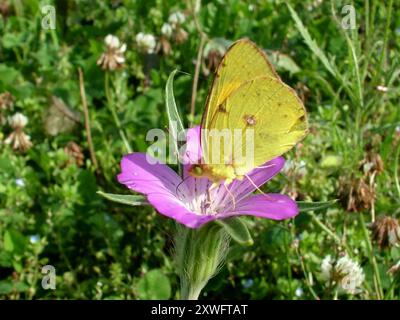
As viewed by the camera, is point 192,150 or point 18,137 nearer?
point 192,150

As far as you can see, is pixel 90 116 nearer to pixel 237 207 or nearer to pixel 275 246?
pixel 275 246

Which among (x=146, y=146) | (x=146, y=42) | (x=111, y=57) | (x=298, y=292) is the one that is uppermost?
(x=146, y=42)

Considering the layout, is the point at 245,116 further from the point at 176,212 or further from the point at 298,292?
the point at 298,292

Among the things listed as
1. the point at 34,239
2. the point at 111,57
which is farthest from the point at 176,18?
the point at 34,239

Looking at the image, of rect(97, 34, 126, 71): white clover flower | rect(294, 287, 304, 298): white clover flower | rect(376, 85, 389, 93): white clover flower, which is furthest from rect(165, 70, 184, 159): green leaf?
rect(97, 34, 126, 71): white clover flower

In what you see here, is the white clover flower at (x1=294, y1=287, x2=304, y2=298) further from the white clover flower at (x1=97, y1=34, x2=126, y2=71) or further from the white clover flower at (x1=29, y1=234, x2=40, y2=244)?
the white clover flower at (x1=97, y1=34, x2=126, y2=71)

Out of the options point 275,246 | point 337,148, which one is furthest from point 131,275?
point 337,148

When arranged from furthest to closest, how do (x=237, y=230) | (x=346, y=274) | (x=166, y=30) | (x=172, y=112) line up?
1. (x=166, y=30)
2. (x=346, y=274)
3. (x=172, y=112)
4. (x=237, y=230)
